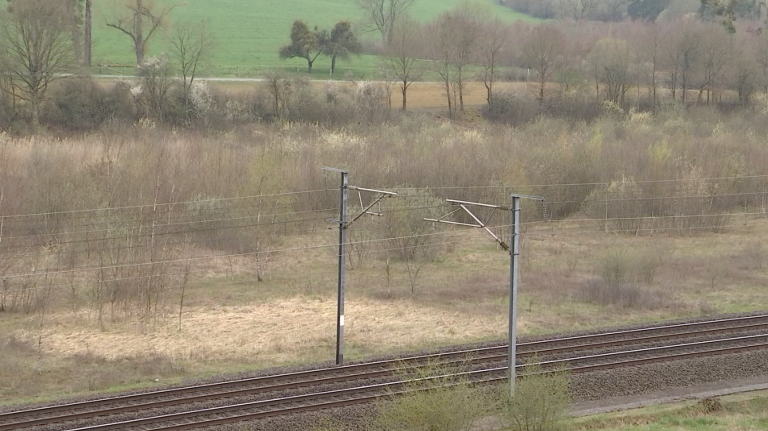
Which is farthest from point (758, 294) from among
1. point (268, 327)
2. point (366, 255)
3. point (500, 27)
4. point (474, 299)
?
point (500, 27)

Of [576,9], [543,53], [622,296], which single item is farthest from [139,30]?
[576,9]

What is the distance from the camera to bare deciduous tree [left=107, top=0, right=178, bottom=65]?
60.7m

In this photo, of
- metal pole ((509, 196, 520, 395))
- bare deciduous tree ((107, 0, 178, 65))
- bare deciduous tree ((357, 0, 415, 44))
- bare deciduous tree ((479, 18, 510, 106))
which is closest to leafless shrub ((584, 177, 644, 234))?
metal pole ((509, 196, 520, 395))

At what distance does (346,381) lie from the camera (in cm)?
2083

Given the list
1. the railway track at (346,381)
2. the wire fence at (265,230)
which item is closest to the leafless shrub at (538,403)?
the railway track at (346,381)

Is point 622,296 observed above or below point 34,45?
below

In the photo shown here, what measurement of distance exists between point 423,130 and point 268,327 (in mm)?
26232

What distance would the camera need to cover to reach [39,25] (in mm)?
47219

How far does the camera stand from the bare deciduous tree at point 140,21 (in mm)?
60706

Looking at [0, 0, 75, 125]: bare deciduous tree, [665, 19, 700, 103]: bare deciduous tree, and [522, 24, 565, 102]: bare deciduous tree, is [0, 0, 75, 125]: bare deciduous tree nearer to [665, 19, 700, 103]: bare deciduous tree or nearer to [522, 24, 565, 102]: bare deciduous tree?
[522, 24, 565, 102]: bare deciduous tree

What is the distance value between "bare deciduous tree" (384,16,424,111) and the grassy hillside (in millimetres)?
4037

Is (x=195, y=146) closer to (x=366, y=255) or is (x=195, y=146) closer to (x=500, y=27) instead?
(x=366, y=255)

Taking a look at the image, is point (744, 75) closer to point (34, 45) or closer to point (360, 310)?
point (34, 45)

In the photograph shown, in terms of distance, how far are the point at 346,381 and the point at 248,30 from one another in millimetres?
63638
